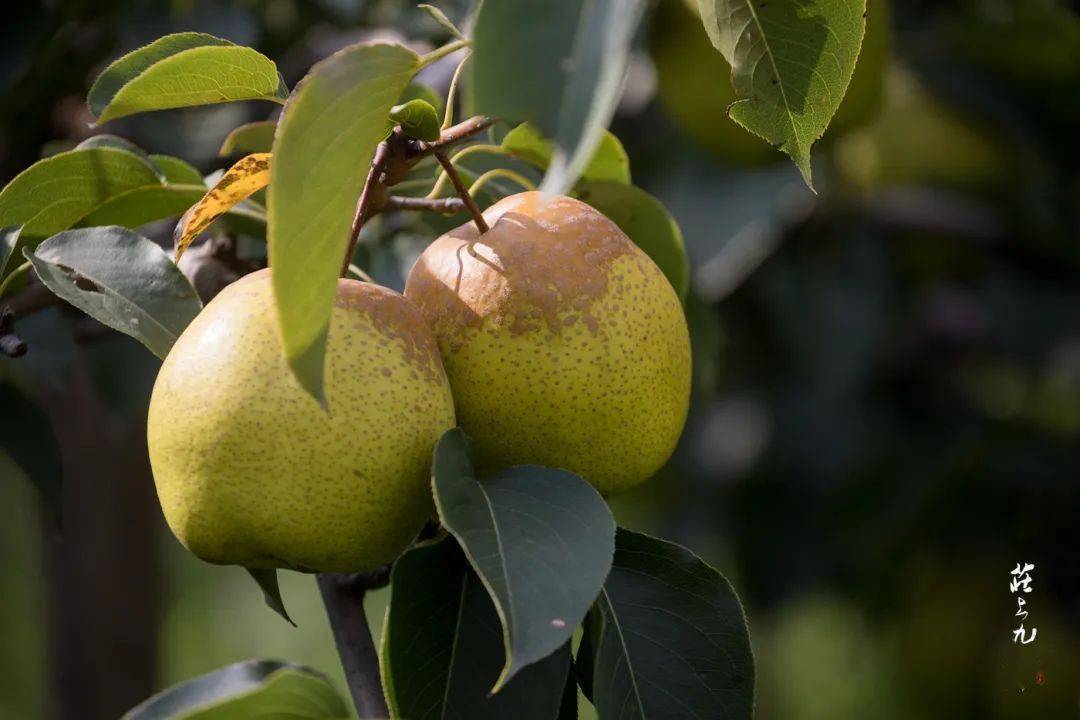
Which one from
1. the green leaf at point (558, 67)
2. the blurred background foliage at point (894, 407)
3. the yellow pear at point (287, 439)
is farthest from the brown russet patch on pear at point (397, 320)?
the blurred background foliage at point (894, 407)

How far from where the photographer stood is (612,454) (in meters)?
0.80

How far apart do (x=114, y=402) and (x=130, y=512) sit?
80 centimetres

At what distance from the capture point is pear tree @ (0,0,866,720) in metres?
0.65

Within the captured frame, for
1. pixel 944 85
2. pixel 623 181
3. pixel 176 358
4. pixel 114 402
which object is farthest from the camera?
pixel 944 85

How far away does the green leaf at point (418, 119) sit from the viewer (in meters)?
0.76

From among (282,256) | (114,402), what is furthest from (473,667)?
(114,402)

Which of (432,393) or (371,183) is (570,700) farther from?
(371,183)

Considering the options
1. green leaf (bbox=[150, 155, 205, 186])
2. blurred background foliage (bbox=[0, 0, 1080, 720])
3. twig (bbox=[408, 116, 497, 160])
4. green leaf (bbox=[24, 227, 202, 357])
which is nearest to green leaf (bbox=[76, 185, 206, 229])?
green leaf (bbox=[150, 155, 205, 186])

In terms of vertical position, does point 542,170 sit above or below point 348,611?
above

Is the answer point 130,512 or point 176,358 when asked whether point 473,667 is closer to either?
point 176,358

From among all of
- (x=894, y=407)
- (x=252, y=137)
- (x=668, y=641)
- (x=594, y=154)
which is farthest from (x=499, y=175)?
(x=894, y=407)

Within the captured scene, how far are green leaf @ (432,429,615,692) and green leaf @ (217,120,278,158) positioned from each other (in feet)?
1.29

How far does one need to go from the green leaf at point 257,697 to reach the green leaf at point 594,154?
41cm

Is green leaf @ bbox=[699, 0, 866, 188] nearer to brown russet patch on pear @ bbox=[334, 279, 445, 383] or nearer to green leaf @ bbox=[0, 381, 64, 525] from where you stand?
brown russet patch on pear @ bbox=[334, 279, 445, 383]
